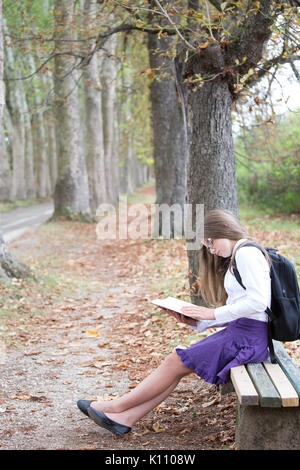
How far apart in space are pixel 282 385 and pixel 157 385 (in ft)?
3.26

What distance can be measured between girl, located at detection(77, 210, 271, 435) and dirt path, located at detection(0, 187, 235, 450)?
0.24m

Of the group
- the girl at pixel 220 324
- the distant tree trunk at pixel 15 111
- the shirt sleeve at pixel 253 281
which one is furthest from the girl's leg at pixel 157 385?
the distant tree trunk at pixel 15 111

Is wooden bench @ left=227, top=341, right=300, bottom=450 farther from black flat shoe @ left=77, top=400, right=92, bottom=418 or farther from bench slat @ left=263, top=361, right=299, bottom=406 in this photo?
black flat shoe @ left=77, top=400, right=92, bottom=418

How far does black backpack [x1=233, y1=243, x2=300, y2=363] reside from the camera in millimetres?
3494

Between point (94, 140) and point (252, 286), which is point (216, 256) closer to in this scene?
point (252, 286)

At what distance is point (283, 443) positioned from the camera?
3211 mm

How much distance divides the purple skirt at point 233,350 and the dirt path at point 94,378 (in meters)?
0.53

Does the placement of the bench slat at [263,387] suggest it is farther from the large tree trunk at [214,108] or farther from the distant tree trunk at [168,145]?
the distant tree trunk at [168,145]

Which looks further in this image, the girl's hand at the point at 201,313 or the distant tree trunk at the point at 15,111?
the distant tree trunk at the point at 15,111

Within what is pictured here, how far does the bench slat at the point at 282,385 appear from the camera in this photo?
3.01 meters

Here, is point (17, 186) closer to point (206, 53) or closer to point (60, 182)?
point (60, 182)

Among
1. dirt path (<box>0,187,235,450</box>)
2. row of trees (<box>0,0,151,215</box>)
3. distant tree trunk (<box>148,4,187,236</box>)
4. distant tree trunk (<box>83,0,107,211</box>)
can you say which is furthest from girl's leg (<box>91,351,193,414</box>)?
distant tree trunk (<box>83,0,107,211</box>)

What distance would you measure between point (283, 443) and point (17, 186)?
28.7 meters

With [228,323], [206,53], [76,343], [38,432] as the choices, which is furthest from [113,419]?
[206,53]
